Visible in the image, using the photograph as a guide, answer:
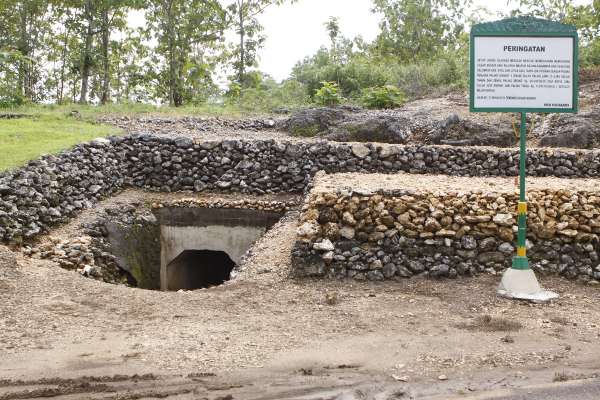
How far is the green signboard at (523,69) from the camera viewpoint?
706cm

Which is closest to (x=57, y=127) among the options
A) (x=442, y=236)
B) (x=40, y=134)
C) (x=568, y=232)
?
(x=40, y=134)

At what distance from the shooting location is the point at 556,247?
309 inches

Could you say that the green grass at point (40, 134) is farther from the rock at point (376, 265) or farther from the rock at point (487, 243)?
the rock at point (487, 243)

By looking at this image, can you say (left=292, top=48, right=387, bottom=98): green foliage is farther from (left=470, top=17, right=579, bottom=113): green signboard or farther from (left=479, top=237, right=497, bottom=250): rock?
(left=470, top=17, right=579, bottom=113): green signboard

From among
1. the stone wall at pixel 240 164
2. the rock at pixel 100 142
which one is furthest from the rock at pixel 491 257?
the rock at pixel 100 142

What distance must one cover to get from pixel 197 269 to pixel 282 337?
26.8 feet

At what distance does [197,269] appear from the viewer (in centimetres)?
1386

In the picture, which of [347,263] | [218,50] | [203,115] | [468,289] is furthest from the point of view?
[218,50]

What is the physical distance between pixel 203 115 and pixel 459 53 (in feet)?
48.9

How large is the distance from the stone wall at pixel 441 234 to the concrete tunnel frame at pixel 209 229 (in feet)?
12.2

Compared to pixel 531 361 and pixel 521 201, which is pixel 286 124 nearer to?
pixel 521 201

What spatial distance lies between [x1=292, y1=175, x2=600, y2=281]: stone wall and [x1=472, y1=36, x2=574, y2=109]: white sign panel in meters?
1.51

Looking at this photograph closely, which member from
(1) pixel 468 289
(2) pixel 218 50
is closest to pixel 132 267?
(1) pixel 468 289

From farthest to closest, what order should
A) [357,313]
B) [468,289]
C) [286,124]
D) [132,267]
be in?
[286,124] < [132,267] < [468,289] < [357,313]
